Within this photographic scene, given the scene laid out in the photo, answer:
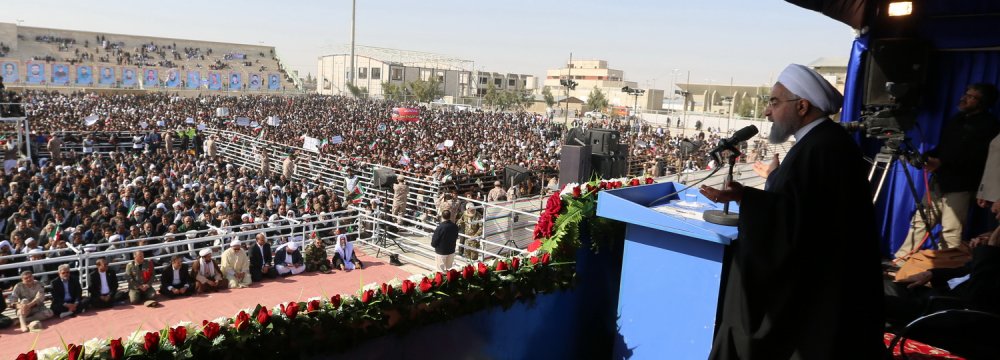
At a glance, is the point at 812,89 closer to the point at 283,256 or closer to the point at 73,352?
the point at 73,352

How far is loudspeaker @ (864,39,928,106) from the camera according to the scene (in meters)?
5.37

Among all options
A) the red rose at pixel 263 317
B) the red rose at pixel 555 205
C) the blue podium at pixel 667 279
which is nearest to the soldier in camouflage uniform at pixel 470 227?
the red rose at pixel 555 205

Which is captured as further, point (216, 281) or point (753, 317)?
point (216, 281)

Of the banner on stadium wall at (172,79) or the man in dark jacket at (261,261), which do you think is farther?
the banner on stadium wall at (172,79)

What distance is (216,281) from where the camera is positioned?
9.27 m

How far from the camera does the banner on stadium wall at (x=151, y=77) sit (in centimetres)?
6238

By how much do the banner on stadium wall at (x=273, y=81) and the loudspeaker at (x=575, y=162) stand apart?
70530 mm

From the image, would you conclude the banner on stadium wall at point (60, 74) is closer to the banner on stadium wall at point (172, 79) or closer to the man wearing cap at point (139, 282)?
the banner on stadium wall at point (172, 79)

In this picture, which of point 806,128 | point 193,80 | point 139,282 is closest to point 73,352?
point 806,128

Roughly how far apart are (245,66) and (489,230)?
72.6 metres

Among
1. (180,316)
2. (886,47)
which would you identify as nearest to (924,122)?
(886,47)

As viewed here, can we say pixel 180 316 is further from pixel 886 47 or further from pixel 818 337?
pixel 886 47

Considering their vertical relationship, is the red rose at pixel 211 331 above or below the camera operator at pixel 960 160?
below

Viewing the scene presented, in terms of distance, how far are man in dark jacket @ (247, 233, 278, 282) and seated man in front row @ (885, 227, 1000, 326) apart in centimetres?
856
